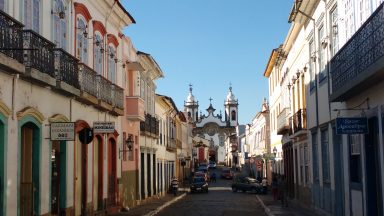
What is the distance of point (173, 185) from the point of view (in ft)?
A: 136

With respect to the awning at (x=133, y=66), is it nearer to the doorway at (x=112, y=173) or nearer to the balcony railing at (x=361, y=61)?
the doorway at (x=112, y=173)

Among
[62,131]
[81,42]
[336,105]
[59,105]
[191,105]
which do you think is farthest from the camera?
[191,105]

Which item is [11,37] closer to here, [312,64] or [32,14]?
[32,14]

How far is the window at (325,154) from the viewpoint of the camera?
19672 millimetres

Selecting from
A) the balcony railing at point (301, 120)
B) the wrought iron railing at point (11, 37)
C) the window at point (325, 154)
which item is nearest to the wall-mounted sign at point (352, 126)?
the window at point (325, 154)

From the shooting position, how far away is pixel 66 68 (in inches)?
619

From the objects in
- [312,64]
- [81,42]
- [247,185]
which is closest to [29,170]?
[81,42]

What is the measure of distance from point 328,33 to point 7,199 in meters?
10.9

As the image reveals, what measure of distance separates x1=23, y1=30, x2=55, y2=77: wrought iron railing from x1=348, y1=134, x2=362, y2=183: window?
799 cm

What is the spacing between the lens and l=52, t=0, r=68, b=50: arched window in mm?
15789

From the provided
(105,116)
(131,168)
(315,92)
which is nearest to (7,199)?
(105,116)

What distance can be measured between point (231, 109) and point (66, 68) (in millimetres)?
124194

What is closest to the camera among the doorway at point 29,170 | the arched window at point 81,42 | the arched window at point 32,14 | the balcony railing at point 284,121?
the doorway at point 29,170

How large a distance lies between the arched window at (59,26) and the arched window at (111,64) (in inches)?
217
